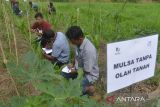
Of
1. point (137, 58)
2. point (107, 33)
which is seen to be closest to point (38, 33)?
point (107, 33)

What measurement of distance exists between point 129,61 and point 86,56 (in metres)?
1.39

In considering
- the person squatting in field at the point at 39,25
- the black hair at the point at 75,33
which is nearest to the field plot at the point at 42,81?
the person squatting in field at the point at 39,25

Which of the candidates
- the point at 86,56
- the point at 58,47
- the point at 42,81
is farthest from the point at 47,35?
the point at 42,81

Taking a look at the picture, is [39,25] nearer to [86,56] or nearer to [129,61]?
[86,56]

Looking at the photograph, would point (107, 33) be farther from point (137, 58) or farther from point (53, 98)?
point (53, 98)

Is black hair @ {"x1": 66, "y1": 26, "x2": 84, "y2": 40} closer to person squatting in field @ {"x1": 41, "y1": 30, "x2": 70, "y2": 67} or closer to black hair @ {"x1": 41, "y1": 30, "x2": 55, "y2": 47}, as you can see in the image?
person squatting in field @ {"x1": 41, "y1": 30, "x2": 70, "y2": 67}

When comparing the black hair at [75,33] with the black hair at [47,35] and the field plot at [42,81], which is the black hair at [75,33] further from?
the black hair at [47,35]

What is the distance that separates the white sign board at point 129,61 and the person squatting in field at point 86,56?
3.79ft

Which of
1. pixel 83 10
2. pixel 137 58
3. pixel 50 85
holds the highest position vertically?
pixel 50 85

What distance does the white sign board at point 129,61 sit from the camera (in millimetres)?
2869

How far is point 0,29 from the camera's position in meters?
6.88

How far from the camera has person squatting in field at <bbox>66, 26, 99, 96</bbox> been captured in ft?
14.3

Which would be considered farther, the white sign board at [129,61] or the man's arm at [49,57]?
the man's arm at [49,57]

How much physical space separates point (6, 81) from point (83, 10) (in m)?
8.57
